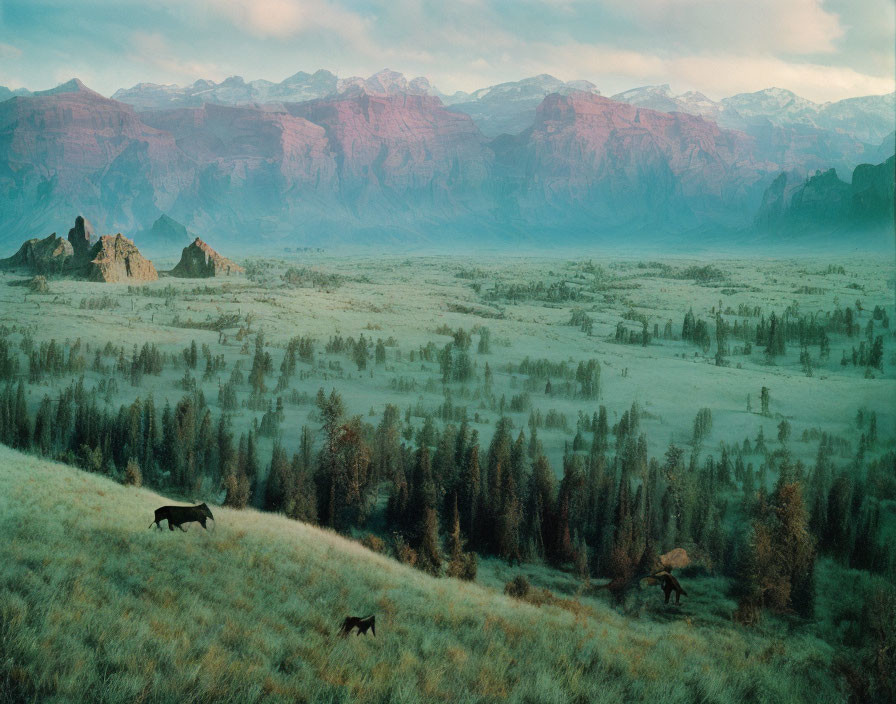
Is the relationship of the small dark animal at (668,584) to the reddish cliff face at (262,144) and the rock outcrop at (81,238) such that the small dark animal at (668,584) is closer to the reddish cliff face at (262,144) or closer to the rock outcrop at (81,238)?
the rock outcrop at (81,238)

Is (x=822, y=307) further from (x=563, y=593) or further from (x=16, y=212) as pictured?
(x=16, y=212)

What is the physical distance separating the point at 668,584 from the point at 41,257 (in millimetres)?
42782

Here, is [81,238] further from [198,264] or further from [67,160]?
[198,264]

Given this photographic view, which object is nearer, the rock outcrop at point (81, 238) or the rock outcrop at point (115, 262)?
the rock outcrop at point (115, 262)

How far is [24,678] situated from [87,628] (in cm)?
113

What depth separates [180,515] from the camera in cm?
1134

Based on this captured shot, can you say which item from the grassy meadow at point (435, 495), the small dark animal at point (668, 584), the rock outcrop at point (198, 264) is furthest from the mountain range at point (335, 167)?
the small dark animal at point (668, 584)

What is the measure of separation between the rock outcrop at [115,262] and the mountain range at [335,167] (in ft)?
11.6

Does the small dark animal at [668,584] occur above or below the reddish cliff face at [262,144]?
below

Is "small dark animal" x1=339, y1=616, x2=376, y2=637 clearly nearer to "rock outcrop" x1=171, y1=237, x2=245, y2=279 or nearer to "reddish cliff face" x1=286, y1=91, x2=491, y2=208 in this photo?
"rock outcrop" x1=171, y1=237, x2=245, y2=279

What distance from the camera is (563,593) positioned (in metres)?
15.9

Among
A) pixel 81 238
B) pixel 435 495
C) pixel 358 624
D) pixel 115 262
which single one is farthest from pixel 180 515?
pixel 81 238

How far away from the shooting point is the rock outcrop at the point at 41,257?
3956 cm

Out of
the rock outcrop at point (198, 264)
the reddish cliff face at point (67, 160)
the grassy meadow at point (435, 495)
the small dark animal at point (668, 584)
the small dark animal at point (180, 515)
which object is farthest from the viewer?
the rock outcrop at point (198, 264)
